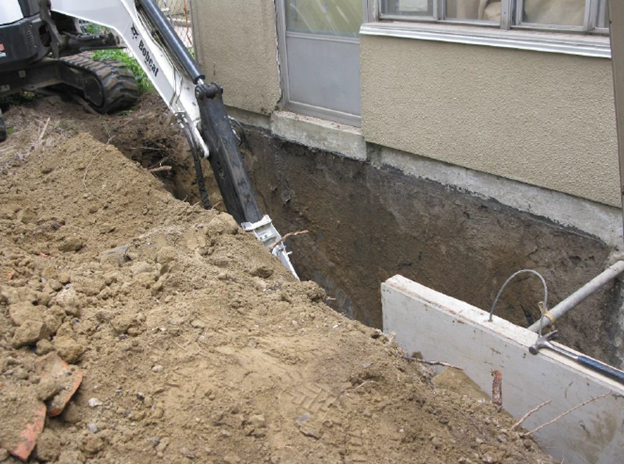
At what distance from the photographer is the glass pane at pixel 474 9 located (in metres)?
4.95

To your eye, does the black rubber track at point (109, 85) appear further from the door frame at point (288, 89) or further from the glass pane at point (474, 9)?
the glass pane at point (474, 9)

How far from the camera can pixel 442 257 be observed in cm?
593

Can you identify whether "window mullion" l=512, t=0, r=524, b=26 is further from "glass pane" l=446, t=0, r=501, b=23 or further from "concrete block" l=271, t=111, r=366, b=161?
"concrete block" l=271, t=111, r=366, b=161

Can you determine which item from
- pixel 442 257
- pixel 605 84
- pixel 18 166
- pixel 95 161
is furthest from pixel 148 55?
pixel 605 84

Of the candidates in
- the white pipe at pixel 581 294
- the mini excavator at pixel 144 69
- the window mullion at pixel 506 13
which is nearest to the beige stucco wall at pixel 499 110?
the window mullion at pixel 506 13

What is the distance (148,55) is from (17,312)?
315cm

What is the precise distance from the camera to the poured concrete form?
357 centimetres

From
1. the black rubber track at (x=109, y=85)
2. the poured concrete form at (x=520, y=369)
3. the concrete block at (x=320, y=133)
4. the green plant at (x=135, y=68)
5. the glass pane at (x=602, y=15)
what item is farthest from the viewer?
the green plant at (x=135, y=68)

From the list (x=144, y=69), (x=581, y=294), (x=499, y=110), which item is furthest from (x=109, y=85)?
(x=581, y=294)

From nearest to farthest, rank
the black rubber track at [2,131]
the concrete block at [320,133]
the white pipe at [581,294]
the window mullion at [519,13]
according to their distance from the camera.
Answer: the white pipe at [581,294] < the window mullion at [519,13] < the concrete block at [320,133] < the black rubber track at [2,131]

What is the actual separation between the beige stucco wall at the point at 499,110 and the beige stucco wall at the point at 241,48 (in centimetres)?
165

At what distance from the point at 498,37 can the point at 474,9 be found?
16.6 inches

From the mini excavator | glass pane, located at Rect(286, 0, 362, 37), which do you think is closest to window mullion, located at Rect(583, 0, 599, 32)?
glass pane, located at Rect(286, 0, 362, 37)

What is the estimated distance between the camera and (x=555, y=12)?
181 inches
